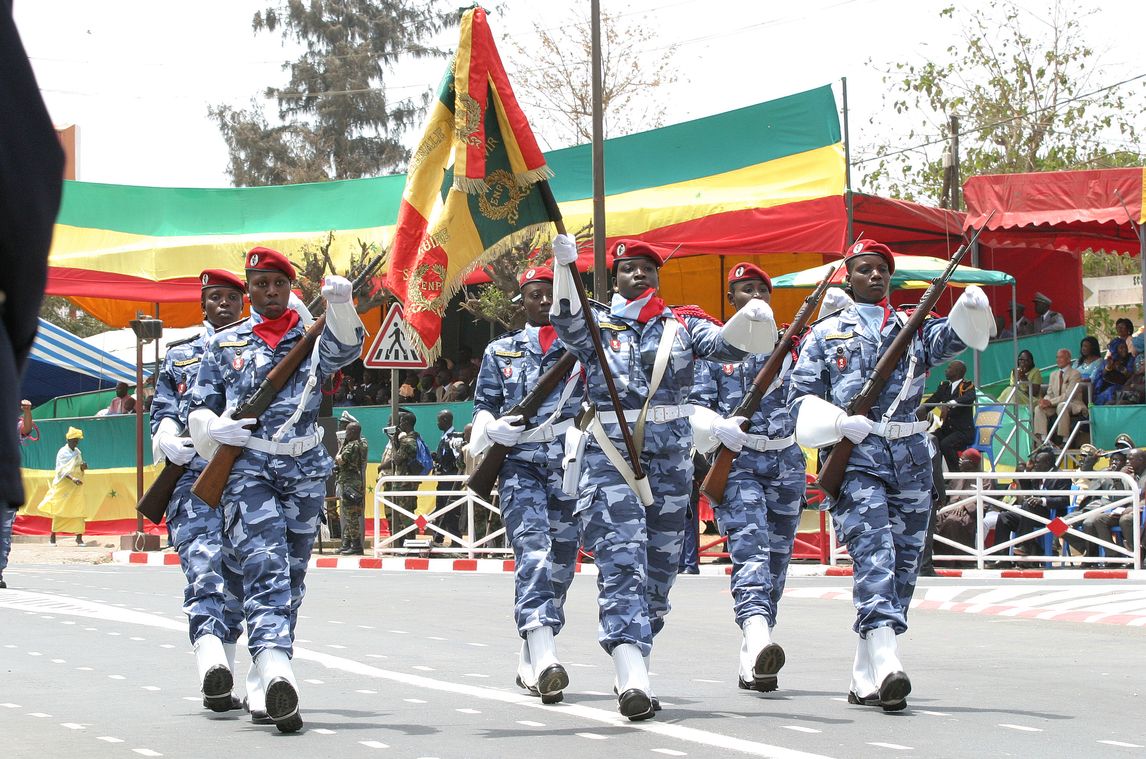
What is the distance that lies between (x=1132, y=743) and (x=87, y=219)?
1064 inches

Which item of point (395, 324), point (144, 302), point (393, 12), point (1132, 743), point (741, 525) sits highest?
point (393, 12)

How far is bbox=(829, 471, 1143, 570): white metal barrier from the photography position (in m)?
16.4

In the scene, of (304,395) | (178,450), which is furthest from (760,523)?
(178,450)

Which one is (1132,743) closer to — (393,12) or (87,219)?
(87,219)

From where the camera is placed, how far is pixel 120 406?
2819 cm

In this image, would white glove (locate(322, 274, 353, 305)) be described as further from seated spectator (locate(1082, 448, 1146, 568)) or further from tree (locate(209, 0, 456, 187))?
tree (locate(209, 0, 456, 187))

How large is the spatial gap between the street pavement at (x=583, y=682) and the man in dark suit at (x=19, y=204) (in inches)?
181

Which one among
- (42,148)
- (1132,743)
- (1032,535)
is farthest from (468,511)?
(42,148)

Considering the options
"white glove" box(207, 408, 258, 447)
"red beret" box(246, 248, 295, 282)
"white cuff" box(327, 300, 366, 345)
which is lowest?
"white glove" box(207, 408, 258, 447)

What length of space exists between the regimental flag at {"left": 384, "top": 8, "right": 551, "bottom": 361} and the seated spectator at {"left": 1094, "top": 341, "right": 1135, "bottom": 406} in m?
13.3

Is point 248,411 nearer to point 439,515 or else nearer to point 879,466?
point 879,466

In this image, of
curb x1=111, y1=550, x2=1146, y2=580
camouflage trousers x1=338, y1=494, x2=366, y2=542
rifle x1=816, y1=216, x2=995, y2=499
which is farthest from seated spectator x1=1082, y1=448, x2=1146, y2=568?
rifle x1=816, y1=216, x2=995, y2=499

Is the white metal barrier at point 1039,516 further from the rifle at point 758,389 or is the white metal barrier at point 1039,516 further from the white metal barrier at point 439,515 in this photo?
the rifle at point 758,389

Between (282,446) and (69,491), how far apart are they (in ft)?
61.2
